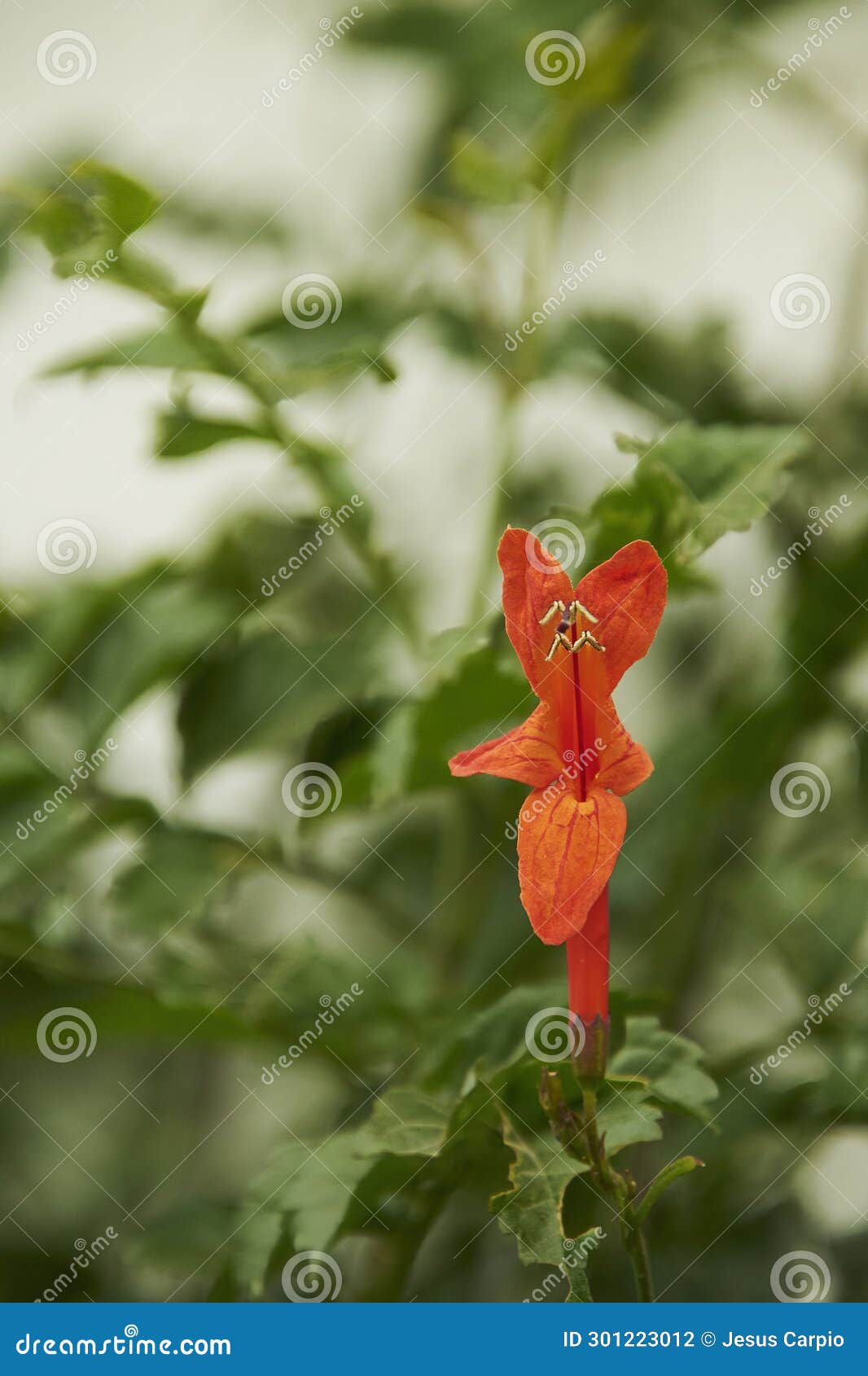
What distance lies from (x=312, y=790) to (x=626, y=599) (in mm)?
264

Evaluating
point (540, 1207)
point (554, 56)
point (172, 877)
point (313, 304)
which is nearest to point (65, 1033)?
point (172, 877)

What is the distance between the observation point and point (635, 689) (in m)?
0.89

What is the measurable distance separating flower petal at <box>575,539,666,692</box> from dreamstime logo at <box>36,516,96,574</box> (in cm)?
49

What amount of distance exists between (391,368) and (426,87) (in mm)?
452

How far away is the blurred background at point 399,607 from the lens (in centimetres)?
57

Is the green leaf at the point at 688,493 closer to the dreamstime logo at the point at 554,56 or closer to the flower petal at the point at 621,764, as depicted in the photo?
the flower petal at the point at 621,764
